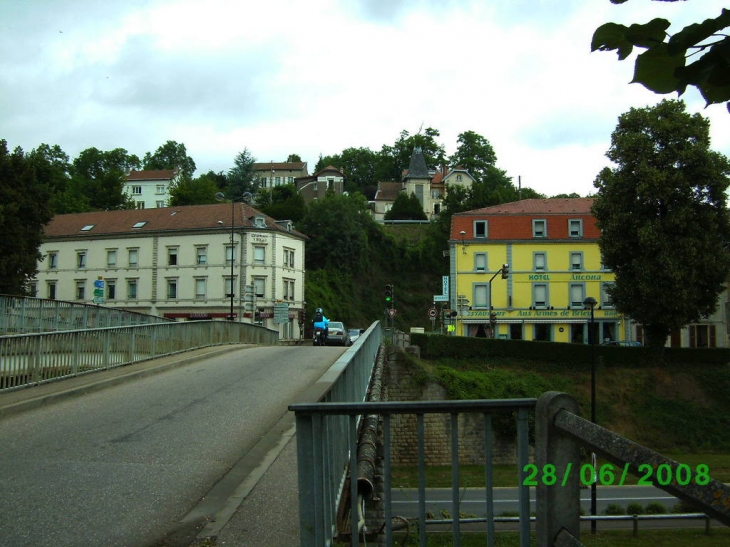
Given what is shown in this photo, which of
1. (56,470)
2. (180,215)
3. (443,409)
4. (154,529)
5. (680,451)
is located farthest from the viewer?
(180,215)

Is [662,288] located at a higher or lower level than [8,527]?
higher

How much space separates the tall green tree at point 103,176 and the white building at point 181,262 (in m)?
28.2

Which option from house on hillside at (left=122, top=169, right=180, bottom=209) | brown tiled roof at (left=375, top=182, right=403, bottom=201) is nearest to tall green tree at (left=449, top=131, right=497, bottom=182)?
brown tiled roof at (left=375, top=182, right=403, bottom=201)

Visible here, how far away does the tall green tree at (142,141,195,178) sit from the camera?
136 metres

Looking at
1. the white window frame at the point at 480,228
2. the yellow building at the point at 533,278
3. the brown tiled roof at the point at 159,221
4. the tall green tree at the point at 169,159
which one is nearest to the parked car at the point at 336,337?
the yellow building at the point at 533,278

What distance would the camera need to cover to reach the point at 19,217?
143 feet

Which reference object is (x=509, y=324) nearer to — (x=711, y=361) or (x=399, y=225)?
(x=711, y=361)

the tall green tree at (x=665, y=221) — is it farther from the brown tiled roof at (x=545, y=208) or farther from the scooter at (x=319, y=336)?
the scooter at (x=319, y=336)

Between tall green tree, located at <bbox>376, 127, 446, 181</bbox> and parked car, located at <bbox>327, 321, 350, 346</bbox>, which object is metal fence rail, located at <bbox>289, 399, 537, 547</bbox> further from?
tall green tree, located at <bbox>376, 127, 446, 181</bbox>

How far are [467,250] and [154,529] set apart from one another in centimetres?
5265

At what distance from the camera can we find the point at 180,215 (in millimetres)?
67938

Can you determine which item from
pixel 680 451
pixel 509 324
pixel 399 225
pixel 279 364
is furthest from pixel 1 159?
pixel 399 225

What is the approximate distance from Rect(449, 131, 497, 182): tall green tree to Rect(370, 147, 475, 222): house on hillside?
4.27 ft

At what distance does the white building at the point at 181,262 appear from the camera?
63531 millimetres
